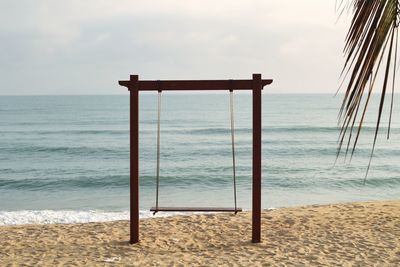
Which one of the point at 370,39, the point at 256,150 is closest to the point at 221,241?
the point at 256,150

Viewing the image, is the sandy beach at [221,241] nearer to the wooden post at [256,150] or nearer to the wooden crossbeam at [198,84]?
the wooden post at [256,150]

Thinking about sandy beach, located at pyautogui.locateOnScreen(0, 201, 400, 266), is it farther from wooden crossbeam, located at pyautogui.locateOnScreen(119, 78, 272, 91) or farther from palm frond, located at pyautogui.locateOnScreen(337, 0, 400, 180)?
palm frond, located at pyautogui.locateOnScreen(337, 0, 400, 180)

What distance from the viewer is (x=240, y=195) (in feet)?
46.7

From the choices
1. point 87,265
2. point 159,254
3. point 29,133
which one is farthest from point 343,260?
point 29,133

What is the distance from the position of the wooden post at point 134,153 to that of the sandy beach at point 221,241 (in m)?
0.28

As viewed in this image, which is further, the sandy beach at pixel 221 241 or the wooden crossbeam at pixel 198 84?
the wooden crossbeam at pixel 198 84

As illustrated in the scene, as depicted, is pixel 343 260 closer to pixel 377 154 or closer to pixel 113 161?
pixel 113 161

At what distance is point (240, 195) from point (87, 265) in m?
8.95

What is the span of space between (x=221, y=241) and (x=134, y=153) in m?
1.63

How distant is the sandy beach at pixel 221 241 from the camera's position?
5770 mm

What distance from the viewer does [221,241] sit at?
6633 millimetres

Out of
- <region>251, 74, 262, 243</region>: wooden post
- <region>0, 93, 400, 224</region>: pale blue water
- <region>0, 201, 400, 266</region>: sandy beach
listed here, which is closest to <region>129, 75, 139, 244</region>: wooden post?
<region>0, 201, 400, 266</region>: sandy beach

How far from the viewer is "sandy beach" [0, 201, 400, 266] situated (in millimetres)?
5770

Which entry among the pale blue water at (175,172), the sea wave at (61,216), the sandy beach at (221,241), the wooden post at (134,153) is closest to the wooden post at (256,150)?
the sandy beach at (221,241)
